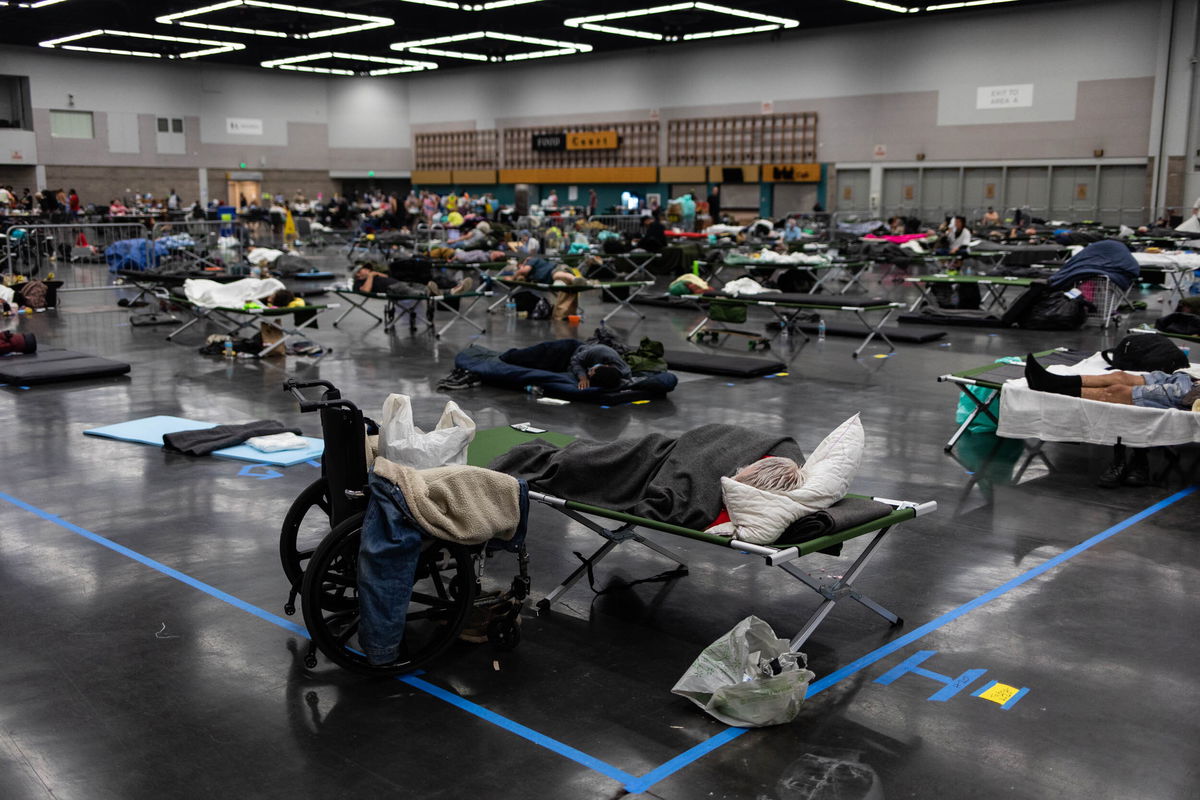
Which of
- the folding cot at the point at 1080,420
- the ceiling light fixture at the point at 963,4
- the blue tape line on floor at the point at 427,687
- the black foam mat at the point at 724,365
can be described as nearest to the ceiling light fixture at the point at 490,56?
the ceiling light fixture at the point at 963,4

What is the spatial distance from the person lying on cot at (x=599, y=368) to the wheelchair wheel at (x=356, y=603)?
16.5 ft

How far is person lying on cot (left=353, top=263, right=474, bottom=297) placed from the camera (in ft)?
43.3

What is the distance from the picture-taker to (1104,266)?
13.1 m

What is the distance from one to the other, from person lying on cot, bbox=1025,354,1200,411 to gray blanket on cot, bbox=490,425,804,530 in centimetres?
305

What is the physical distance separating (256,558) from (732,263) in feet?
38.7

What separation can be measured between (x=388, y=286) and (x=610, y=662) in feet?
32.9

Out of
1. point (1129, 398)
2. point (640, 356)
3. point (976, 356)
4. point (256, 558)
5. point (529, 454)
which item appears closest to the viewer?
point (529, 454)

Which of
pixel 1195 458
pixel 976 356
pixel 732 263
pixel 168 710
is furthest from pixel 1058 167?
pixel 168 710

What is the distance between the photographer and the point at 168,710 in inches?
141

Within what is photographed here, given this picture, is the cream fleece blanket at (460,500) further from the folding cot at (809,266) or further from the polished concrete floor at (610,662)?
the folding cot at (809,266)

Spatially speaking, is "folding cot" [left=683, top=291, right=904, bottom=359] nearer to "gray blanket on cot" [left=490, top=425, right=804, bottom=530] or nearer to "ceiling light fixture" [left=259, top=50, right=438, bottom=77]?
"gray blanket on cot" [left=490, top=425, right=804, bottom=530]

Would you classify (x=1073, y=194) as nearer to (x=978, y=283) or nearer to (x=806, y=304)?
(x=978, y=283)

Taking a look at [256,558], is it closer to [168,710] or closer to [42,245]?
[168,710]

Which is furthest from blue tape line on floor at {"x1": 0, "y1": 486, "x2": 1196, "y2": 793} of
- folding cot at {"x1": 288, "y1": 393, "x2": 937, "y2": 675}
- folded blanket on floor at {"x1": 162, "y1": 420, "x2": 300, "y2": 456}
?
folded blanket on floor at {"x1": 162, "y1": 420, "x2": 300, "y2": 456}
